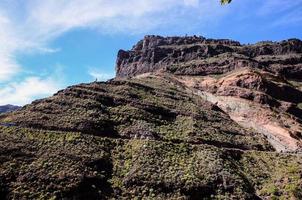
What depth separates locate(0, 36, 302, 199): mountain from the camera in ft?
142

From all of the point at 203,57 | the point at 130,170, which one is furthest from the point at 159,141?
the point at 203,57

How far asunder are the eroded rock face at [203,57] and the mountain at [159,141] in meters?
10.8

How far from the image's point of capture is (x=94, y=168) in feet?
151

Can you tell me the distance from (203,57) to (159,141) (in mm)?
72831

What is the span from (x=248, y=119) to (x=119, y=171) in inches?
1590

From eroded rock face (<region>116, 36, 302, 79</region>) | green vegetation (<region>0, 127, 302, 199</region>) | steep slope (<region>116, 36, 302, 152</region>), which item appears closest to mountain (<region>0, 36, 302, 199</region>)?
green vegetation (<region>0, 127, 302, 199</region>)

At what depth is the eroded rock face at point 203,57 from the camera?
11294 cm

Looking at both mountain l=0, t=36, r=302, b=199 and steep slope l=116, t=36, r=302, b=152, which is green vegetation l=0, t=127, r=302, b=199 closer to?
mountain l=0, t=36, r=302, b=199

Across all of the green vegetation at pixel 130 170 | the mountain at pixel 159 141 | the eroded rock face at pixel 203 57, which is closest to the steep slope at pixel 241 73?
the eroded rock face at pixel 203 57

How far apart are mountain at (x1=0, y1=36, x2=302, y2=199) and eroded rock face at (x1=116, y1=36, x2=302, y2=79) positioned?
10808 mm

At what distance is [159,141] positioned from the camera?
55000mm

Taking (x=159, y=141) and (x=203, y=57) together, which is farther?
(x=203, y=57)

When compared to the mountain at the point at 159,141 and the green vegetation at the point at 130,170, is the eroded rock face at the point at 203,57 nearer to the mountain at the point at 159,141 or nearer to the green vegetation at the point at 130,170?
the mountain at the point at 159,141

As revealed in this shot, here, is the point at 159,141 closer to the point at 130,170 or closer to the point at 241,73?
the point at 130,170
